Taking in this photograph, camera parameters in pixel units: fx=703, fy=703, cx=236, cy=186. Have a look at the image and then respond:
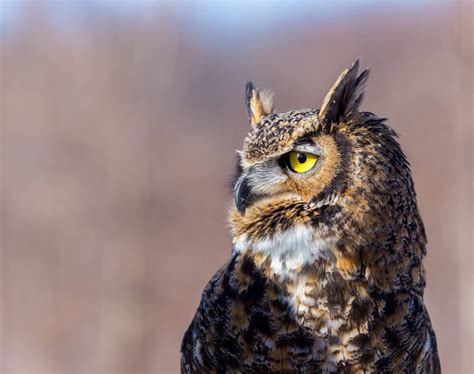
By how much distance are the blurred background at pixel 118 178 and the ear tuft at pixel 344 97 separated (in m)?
6.97

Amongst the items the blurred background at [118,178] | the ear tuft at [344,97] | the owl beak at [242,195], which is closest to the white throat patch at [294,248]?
the owl beak at [242,195]

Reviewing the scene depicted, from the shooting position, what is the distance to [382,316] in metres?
1.54

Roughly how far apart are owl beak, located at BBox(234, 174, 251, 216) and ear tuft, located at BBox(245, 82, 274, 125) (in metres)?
0.30

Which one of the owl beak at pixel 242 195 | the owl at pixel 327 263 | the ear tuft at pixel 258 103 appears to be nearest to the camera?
the owl at pixel 327 263

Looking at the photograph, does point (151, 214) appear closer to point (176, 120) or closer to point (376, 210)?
point (176, 120)

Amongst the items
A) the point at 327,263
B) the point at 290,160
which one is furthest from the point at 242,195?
the point at 327,263

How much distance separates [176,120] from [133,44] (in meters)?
1.52

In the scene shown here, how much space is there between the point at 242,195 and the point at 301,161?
178 millimetres

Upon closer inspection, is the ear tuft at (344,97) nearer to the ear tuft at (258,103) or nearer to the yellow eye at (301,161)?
the yellow eye at (301,161)

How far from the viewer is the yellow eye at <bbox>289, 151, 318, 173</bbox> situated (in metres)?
1.58

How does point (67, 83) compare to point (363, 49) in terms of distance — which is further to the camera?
point (363, 49)

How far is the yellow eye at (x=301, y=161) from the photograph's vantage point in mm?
1582

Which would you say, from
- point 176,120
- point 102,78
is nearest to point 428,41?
point 176,120

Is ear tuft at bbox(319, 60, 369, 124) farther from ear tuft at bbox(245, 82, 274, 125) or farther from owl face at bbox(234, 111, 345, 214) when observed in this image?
ear tuft at bbox(245, 82, 274, 125)
